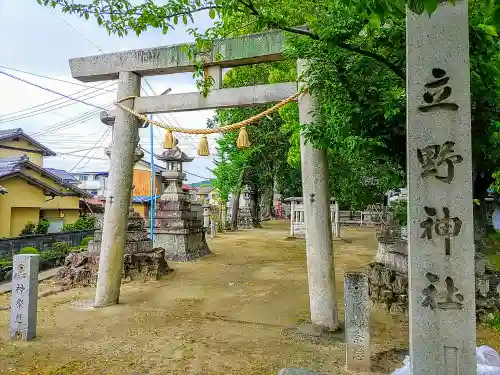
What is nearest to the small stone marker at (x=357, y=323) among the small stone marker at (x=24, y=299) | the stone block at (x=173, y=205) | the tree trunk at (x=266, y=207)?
the small stone marker at (x=24, y=299)

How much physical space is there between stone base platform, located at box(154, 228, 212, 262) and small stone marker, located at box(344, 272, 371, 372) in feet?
31.1

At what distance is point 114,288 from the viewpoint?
271 inches

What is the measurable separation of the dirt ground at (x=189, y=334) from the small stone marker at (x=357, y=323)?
7.7 inches

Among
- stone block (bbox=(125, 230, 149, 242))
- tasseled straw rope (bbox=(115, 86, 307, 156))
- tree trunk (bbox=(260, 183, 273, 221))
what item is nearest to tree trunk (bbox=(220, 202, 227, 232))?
tree trunk (bbox=(260, 183, 273, 221))

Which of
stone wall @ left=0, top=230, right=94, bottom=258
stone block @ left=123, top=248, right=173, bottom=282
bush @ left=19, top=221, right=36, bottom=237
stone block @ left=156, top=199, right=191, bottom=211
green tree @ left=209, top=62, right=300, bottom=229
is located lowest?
stone block @ left=123, top=248, right=173, bottom=282

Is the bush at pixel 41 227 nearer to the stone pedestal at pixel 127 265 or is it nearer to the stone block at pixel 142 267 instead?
the stone pedestal at pixel 127 265

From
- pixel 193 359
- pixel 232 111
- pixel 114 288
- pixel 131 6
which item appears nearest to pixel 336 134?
pixel 131 6

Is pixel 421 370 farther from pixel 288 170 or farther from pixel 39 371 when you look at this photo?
pixel 288 170

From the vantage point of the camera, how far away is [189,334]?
5.38 metres

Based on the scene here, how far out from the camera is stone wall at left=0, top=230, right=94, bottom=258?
37.1 ft

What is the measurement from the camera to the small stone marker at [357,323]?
4148mm

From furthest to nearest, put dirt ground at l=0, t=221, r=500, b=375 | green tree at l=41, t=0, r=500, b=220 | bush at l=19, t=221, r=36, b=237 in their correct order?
bush at l=19, t=221, r=36, b=237 → dirt ground at l=0, t=221, r=500, b=375 → green tree at l=41, t=0, r=500, b=220

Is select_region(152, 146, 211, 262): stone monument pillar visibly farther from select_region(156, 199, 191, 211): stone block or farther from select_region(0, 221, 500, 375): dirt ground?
select_region(0, 221, 500, 375): dirt ground

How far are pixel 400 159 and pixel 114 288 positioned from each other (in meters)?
5.38
